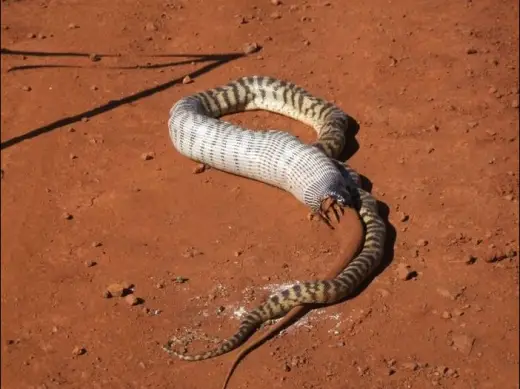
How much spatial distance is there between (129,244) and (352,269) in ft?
7.43

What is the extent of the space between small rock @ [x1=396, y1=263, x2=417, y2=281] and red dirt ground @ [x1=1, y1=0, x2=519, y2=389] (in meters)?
0.08

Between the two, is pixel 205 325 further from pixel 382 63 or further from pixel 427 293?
pixel 382 63

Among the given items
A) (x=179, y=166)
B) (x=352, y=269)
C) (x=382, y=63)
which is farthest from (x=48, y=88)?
(x=352, y=269)

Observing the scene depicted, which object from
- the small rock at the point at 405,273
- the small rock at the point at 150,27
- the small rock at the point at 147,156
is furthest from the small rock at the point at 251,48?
the small rock at the point at 405,273

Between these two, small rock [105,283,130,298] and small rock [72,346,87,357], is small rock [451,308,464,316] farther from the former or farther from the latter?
small rock [72,346,87,357]

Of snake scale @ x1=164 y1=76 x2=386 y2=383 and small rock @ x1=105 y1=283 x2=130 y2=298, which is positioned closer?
snake scale @ x1=164 y1=76 x2=386 y2=383

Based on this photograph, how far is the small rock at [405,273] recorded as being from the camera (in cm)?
756

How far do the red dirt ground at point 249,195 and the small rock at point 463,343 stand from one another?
0.04 ft

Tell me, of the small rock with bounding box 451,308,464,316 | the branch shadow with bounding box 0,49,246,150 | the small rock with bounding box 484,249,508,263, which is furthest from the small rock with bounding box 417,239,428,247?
the branch shadow with bounding box 0,49,246,150

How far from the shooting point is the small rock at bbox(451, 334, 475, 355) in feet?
22.4

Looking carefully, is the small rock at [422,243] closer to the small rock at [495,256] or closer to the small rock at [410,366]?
the small rock at [495,256]

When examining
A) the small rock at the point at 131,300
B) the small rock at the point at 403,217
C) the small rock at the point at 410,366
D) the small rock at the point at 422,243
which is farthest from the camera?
the small rock at the point at 403,217

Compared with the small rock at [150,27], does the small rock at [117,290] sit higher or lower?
lower

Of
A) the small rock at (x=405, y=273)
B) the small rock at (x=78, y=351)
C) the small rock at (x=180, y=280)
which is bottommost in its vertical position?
the small rock at (x=78, y=351)
